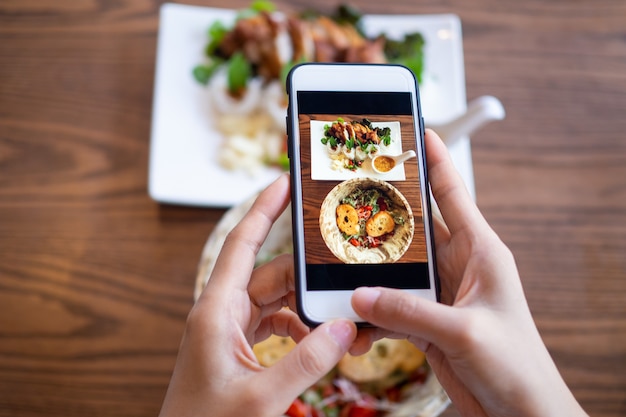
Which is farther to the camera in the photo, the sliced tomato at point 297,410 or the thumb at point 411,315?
the sliced tomato at point 297,410

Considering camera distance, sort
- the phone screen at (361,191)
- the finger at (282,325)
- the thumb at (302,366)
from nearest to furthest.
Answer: the thumb at (302,366), the phone screen at (361,191), the finger at (282,325)

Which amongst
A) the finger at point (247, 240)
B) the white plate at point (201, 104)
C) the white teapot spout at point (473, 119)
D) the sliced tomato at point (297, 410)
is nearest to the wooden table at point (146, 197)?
the white plate at point (201, 104)

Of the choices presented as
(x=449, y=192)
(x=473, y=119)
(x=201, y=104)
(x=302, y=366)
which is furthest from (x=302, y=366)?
(x=201, y=104)

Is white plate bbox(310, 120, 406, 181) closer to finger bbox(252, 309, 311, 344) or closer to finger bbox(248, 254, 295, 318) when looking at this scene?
finger bbox(248, 254, 295, 318)

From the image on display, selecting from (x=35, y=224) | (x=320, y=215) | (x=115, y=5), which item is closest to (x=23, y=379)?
(x=35, y=224)

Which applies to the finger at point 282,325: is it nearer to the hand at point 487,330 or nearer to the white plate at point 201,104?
the hand at point 487,330

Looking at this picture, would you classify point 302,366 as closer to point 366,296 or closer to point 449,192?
point 366,296

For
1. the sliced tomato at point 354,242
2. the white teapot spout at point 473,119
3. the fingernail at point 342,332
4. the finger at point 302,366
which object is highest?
the white teapot spout at point 473,119
